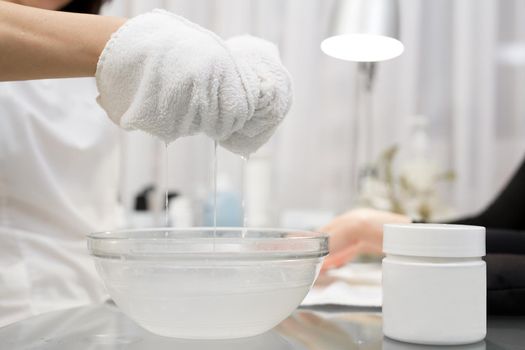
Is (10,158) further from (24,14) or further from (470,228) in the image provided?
(470,228)

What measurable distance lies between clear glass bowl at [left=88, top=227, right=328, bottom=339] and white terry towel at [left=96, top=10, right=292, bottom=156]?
13 cm

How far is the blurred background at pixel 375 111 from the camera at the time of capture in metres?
2.07

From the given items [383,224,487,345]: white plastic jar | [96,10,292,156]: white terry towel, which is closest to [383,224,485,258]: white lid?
[383,224,487,345]: white plastic jar

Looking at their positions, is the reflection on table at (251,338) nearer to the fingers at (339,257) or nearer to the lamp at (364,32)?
the fingers at (339,257)

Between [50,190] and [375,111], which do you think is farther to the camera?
[375,111]

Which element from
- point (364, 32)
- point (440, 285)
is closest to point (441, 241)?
point (440, 285)

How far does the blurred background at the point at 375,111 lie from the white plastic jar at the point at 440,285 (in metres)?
1.52

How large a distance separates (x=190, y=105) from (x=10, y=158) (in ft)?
1.67

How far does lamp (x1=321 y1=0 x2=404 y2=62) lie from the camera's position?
0.93 meters

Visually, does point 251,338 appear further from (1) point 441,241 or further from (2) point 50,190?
(2) point 50,190

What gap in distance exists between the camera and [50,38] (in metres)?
0.60

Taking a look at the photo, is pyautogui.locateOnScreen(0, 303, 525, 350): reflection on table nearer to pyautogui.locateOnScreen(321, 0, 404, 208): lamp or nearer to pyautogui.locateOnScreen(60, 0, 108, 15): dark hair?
pyautogui.locateOnScreen(321, 0, 404, 208): lamp

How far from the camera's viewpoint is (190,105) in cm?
56

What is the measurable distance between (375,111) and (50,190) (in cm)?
138
